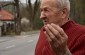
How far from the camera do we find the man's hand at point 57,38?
7.90 feet

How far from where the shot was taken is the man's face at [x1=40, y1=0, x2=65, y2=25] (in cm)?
303

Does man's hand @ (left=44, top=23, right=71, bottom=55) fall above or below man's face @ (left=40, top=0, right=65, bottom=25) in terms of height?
below

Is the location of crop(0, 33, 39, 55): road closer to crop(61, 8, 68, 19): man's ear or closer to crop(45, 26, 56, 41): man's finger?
crop(61, 8, 68, 19): man's ear

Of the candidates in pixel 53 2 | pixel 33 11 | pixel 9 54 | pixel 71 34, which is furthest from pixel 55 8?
pixel 33 11

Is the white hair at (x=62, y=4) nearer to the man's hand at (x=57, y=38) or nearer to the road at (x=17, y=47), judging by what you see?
the man's hand at (x=57, y=38)

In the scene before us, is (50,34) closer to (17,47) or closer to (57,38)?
(57,38)

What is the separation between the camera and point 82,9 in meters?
56.5

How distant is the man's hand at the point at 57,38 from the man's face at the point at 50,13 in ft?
1.86

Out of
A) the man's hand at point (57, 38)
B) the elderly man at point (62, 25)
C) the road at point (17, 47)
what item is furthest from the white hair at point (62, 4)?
the road at point (17, 47)

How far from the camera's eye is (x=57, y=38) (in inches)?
95.5

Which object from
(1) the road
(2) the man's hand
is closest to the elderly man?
(2) the man's hand

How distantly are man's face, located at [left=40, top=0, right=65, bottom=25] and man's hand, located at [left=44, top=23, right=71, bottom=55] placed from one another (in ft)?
1.86

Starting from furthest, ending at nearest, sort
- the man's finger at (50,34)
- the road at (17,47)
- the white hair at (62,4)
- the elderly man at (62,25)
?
the road at (17,47) → the white hair at (62,4) → the elderly man at (62,25) → the man's finger at (50,34)

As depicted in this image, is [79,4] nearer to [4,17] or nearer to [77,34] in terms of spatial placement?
[4,17]
